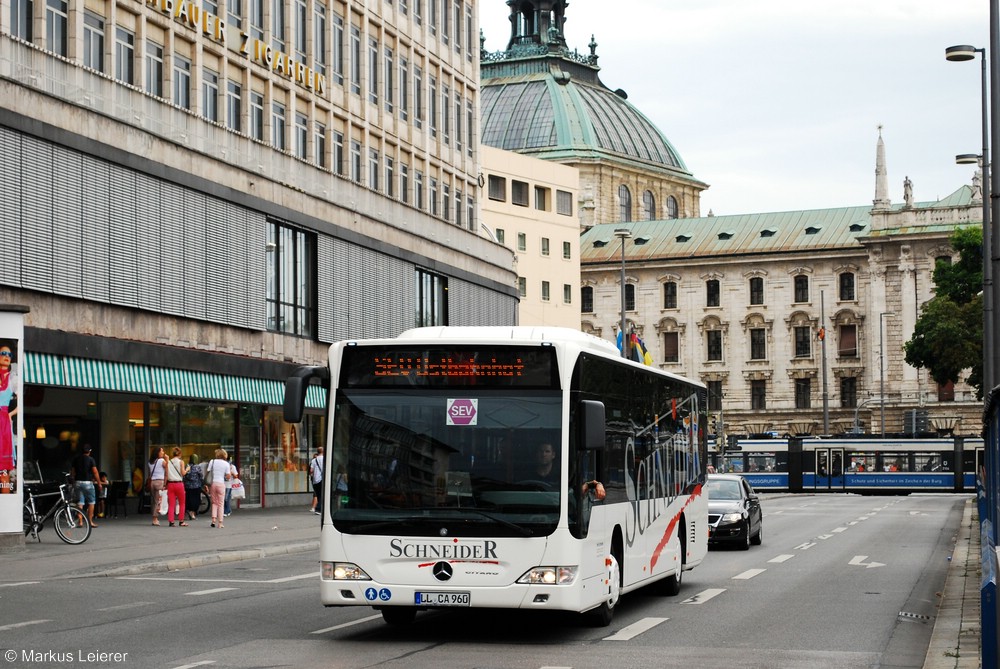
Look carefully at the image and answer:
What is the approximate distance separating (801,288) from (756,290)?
3.76 meters

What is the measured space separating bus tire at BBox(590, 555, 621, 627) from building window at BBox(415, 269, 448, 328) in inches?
1484

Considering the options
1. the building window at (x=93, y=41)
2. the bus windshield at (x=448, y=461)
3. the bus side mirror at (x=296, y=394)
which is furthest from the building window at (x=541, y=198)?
the bus side mirror at (x=296, y=394)

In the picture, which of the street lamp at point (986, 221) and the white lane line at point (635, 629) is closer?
the white lane line at point (635, 629)

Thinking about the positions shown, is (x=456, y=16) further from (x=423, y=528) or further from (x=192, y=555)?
(x=423, y=528)

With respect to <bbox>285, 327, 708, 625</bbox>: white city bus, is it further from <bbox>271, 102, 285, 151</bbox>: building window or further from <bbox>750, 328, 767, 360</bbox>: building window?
<bbox>750, 328, 767, 360</bbox>: building window

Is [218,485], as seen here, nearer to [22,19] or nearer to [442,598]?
[22,19]

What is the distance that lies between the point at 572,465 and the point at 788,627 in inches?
127

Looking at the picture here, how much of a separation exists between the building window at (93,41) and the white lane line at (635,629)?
76.3ft

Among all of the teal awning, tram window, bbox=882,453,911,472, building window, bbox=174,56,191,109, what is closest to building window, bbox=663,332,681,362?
tram window, bbox=882,453,911,472

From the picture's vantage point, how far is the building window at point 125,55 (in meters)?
36.6

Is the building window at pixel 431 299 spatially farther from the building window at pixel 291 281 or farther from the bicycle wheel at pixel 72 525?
the bicycle wheel at pixel 72 525

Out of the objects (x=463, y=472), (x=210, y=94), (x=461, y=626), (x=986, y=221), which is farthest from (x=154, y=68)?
(x=463, y=472)

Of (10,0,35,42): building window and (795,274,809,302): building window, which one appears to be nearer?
(10,0,35,42): building window

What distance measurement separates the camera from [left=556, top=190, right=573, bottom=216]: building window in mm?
96688
